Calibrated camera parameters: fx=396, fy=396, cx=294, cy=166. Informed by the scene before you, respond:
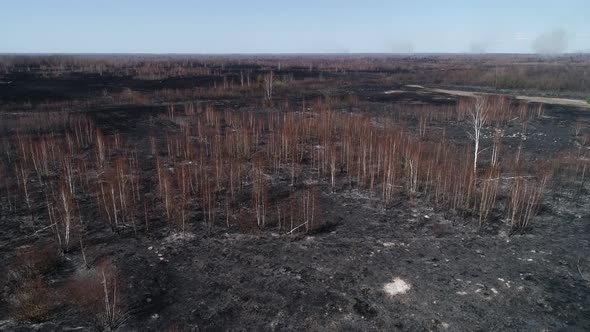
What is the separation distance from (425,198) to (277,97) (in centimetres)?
2508

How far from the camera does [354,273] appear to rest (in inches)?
305

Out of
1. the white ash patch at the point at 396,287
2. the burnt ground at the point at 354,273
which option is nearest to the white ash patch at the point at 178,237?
the burnt ground at the point at 354,273

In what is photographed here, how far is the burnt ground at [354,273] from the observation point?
6.38 m

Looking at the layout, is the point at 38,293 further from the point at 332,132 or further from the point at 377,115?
the point at 377,115

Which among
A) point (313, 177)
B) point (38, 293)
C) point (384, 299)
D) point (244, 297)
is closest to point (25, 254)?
point (38, 293)

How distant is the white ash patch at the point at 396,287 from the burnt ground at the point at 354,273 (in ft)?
0.29

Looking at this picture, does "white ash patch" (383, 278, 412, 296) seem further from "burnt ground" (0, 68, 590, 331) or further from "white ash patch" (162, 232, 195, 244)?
"white ash patch" (162, 232, 195, 244)

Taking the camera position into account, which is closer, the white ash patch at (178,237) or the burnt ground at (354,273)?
the burnt ground at (354,273)

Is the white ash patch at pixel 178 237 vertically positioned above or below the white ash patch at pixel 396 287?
above

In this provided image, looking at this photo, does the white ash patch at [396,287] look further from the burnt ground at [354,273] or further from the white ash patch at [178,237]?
the white ash patch at [178,237]

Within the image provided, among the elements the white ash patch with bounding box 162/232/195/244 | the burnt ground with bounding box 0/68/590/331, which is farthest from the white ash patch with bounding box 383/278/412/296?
the white ash patch with bounding box 162/232/195/244

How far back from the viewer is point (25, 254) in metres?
7.91

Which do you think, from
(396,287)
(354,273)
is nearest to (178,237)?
(354,273)

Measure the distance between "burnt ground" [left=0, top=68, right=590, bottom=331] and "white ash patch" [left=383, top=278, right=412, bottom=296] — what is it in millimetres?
88
